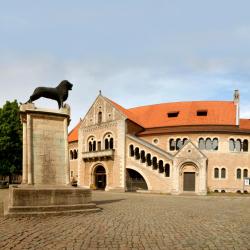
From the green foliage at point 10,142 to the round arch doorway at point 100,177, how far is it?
11.0 m

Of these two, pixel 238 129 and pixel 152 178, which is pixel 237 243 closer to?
pixel 152 178

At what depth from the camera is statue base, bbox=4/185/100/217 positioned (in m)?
11.9

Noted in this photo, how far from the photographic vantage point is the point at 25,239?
7.73 meters

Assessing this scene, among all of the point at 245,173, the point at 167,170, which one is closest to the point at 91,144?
the point at 167,170

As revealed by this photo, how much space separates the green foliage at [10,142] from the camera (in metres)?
40.2

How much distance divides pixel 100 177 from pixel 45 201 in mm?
34195

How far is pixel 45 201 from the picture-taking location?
1248 cm

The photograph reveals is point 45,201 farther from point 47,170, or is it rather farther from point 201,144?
point 201,144

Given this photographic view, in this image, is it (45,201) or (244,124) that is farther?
(244,124)

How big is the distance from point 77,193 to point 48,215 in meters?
1.79

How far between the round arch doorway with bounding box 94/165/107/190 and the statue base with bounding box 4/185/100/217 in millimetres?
32254

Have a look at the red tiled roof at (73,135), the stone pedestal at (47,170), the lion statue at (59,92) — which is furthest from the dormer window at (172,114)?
the stone pedestal at (47,170)

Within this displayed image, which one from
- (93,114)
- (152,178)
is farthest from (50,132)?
(93,114)

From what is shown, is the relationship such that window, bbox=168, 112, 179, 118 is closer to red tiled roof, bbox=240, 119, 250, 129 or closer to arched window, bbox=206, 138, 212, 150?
arched window, bbox=206, 138, 212, 150
